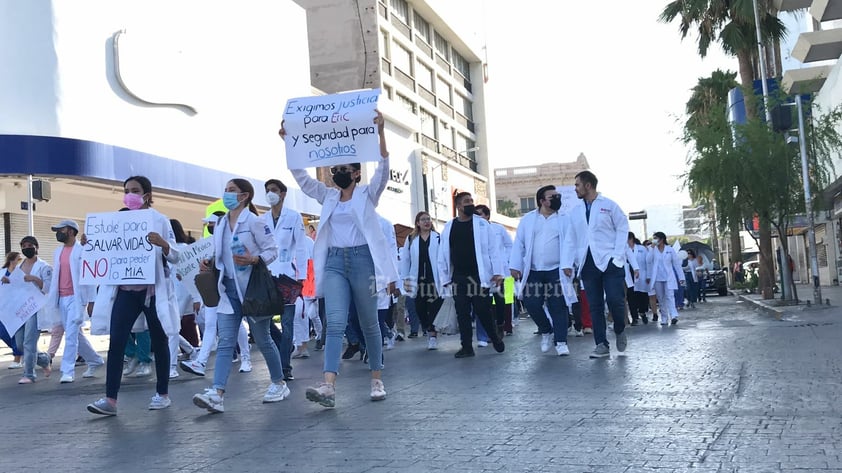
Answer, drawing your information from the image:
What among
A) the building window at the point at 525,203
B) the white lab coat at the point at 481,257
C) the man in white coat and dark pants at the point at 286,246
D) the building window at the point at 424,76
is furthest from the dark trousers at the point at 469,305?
the building window at the point at 525,203

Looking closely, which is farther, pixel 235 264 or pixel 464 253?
pixel 464 253

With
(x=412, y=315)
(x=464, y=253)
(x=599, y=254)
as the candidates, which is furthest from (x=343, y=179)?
(x=412, y=315)

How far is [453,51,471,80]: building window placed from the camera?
62.7 m

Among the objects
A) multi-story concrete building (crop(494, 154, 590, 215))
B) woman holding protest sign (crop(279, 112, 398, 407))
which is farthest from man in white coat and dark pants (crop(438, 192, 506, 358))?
multi-story concrete building (crop(494, 154, 590, 215))

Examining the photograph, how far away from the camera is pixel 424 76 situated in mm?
54406

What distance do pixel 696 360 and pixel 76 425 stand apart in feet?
17.6

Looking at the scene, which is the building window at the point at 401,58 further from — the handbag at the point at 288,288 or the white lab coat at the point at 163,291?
the white lab coat at the point at 163,291

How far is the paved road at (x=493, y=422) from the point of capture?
4.32 metres

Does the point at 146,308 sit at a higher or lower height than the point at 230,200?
lower

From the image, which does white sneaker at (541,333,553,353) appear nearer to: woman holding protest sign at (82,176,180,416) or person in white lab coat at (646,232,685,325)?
woman holding protest sign at (82,176,180,416)

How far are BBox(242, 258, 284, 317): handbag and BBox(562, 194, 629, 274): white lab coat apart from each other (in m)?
3.67

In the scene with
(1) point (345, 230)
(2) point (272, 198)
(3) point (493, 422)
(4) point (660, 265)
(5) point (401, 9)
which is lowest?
(3) point (493, 422)

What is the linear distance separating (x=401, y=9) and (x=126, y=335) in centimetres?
4643

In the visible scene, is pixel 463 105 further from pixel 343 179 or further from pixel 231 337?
pixel 231 337
